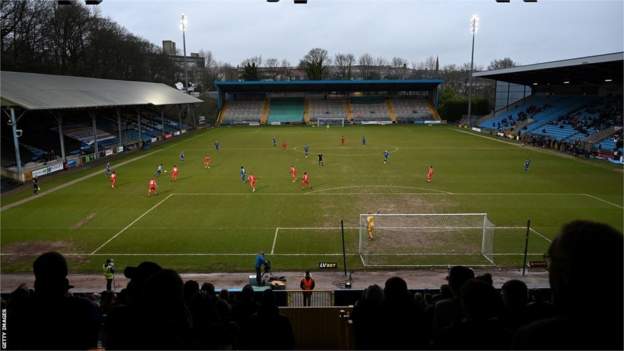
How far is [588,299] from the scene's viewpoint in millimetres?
2346

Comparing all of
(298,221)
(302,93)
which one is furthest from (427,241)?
(302,93)

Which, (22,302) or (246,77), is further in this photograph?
(246,77)

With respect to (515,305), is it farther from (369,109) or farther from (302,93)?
(302,93)

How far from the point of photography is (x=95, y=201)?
26.9 m

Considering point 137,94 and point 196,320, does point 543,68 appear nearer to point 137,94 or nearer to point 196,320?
point 137,94

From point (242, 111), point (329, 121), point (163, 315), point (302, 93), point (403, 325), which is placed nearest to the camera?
point (163, 315)

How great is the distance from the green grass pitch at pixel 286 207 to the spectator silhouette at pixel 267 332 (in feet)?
40.9

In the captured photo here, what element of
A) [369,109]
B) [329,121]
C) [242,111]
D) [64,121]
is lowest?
[64,121]

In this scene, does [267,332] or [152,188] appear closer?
[267,332]

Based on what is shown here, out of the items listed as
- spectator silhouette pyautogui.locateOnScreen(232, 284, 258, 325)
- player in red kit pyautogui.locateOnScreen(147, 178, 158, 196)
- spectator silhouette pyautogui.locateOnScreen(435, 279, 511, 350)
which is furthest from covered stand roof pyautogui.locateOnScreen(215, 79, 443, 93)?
spectator silhouette pyautogui.locateOnScreen(435, 279, 511, 350)

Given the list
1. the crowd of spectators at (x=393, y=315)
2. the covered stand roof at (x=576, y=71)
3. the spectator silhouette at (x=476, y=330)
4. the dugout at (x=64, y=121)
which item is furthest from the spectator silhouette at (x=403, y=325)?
the covered stand roof at (x=576, y=71)

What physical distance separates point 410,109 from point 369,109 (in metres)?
8.74

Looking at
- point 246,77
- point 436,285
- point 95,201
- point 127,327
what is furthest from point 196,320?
point 246,77

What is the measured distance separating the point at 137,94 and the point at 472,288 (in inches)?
2364
